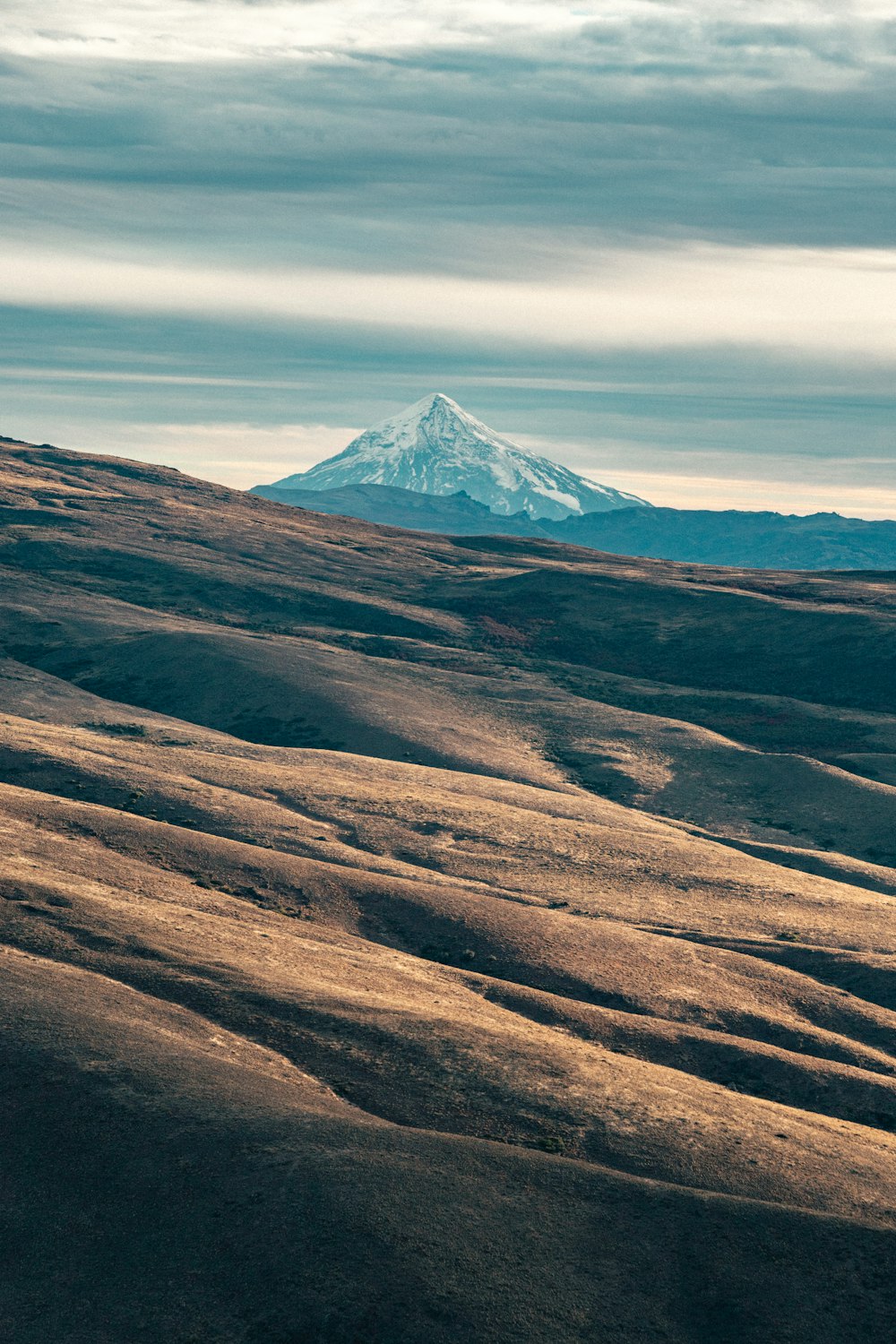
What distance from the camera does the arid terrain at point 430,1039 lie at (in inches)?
1177

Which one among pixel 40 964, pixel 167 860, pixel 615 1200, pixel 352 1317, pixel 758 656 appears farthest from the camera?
pixel 758 656

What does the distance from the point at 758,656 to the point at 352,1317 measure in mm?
162999

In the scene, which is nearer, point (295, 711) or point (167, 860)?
point (167, 860)

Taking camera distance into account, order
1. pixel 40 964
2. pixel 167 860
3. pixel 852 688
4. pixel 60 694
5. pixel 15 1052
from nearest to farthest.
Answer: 1. pixel 15 1052
2. pixel 40 964
3. pixel 167 860
4. pixel 60 694
5. pixel 852 688

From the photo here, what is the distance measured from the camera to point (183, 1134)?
3425cm

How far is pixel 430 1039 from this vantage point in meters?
43.9

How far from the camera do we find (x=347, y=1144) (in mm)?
34625

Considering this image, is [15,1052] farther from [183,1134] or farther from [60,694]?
[60,694]

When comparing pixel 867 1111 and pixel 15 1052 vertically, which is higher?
pixel 15 1052

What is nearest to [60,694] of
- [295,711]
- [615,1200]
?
[295,711]

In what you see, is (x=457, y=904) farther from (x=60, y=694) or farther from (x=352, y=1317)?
(x=60, y=694)

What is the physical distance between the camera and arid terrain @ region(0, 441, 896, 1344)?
98.1 feet

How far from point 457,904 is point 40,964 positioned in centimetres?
2768

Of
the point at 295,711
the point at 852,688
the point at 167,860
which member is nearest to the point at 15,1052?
the point at 167,860
